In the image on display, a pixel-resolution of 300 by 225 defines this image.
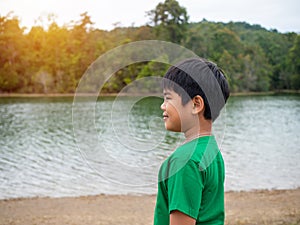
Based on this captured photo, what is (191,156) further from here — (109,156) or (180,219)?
(109,156)

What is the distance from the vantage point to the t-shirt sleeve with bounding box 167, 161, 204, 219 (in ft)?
4.03

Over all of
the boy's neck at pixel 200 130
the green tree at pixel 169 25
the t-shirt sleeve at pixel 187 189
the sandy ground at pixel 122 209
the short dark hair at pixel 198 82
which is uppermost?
the green tree at pixel 169 25

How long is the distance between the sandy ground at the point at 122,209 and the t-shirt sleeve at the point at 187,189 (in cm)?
507

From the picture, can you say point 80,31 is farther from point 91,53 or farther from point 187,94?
point 187,94

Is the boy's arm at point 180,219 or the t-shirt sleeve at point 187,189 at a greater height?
the t-shirt sleeve at point 187,189

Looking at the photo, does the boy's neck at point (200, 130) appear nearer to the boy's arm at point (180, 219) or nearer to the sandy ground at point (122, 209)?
Answer: the boy's arm at point (180, 219)

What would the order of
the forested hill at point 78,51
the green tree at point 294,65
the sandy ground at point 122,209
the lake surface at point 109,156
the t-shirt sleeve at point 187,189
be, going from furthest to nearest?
1. the green tree at point 294,65
2. the forested hill at point 78,51
3. the sandy ground at point 122,209
4. the lake surface at point 109,156
5. the t-shirt sleeve at point 187,189

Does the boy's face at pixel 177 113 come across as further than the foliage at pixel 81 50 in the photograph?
No

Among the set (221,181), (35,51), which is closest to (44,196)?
(221,181)

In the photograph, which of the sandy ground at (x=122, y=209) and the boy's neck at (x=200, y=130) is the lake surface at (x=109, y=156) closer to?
the boy's neck at (x=200, y=130)

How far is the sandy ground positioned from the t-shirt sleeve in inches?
200

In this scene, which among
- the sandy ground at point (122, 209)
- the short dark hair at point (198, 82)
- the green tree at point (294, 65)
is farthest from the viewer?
the green tree at point (294, 65)

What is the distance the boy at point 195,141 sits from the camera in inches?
49.3

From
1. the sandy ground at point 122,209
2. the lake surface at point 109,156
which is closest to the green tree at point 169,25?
the lake surface at point 109,156
